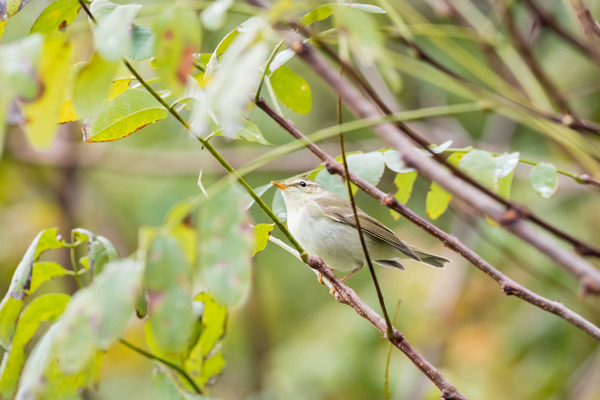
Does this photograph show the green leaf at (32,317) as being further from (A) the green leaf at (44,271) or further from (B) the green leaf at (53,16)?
(B) the green leaf at (53,16)

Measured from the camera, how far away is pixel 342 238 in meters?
3.88

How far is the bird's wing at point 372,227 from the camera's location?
377cm

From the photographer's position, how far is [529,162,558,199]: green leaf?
1628 millimetres

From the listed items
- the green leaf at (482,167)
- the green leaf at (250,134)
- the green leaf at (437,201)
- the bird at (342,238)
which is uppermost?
the green leaf at (482,167)

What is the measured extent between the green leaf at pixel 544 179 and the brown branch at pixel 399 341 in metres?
0.49

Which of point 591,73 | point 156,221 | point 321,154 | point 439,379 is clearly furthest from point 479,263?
point 156,221

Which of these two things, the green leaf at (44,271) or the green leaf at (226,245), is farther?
the green leaf at (44,271)

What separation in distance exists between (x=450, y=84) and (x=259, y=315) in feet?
15.6

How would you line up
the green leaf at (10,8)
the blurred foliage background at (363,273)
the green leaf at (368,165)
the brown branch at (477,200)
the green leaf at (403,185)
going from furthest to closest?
the blurred foliage background at (363,273)
the green leaf at (403,185)
the green leaf at (368,165)
the green leaf at (10,8)
the brown branch at (477,200)

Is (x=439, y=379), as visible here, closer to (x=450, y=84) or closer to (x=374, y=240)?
(x=450, y=84)

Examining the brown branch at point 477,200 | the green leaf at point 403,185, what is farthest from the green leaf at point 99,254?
the green leaf at point 403,185

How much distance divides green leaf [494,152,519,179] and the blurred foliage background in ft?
7.36

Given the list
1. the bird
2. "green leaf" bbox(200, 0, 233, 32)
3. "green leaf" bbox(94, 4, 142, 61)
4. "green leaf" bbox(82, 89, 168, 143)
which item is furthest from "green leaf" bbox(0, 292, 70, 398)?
the bird

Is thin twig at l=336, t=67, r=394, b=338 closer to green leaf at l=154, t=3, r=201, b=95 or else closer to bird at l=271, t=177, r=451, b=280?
green leaf at l=154, t=3, r=201, b=95
